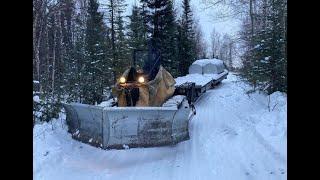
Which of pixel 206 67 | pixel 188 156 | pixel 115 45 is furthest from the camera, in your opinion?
pixel 115 45

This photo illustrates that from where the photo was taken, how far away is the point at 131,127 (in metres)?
8.66

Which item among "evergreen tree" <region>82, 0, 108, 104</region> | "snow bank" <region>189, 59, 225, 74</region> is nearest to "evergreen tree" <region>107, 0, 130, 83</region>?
"evergreen tree" <region>82, 0, 108, 104</region>

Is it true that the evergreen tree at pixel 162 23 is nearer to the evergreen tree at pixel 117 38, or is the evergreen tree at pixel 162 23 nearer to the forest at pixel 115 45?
the forest at pixel 115 45

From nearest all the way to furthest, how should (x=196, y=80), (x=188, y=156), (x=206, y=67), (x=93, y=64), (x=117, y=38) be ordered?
1. (x=188, y=156)
2. (x=196, y=80)
3. (x=93, y=64)
4. (x=206, y=67)
5. (x=117, y=38)

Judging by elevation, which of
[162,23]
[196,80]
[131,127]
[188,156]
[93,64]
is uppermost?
[162,23]

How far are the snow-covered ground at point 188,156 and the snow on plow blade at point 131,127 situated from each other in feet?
0.60

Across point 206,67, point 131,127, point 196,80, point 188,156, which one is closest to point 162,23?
point 206,67

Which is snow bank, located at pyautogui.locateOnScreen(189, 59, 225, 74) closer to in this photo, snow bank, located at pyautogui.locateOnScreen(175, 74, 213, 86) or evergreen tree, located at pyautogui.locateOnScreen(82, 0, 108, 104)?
snow bank, located at pyautogui.locateOnScreen(175, 74, 213, 86)

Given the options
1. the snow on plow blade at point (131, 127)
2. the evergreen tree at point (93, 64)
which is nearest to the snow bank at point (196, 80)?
the evergreen tree at point (93, 64)

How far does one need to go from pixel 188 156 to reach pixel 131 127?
1.51 metres

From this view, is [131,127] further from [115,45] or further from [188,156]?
[115,45]
